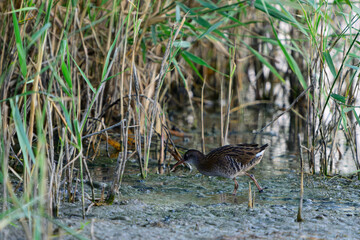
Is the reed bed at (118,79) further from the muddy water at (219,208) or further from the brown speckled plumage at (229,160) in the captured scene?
the brown speckled plumage at (229,160)

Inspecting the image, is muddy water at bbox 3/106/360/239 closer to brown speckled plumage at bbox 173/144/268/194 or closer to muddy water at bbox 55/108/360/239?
muddy water at bbox 55/108/360/239

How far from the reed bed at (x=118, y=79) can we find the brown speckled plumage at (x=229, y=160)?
30 centimetres

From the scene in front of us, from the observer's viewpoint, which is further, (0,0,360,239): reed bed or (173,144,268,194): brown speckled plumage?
(173,144,268,194): brown speckled plumage

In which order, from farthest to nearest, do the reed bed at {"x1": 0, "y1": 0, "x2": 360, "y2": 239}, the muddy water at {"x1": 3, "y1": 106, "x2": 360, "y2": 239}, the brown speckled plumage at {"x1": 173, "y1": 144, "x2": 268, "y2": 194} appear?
the brown speckled plumage at {"x1": 173, "y1": 144, "x2": 268, "y2": 194}
the muddy water at {"x1": 3, "y1": 106, "x2": 360, "y2": 239}
the reed bed at {"x1": 0, "y1": 0, "x2": 360, "y2": 239}

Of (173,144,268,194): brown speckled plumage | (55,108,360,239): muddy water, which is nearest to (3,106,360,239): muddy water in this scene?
(55,108,360,239): muddy water

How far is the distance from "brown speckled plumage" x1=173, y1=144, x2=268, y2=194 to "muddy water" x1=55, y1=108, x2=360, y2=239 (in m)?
0.12

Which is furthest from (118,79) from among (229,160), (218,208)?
(218,208)

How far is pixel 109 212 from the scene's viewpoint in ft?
10.3

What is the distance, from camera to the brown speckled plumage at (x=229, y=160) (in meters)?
4.09

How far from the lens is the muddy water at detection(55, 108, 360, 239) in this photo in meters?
2.83

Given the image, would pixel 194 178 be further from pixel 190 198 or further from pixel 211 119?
pixel 211 119

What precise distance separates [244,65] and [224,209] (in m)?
5.07

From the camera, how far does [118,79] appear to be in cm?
509

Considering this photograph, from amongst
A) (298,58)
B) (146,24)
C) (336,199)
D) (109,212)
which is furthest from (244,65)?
(109,212)
